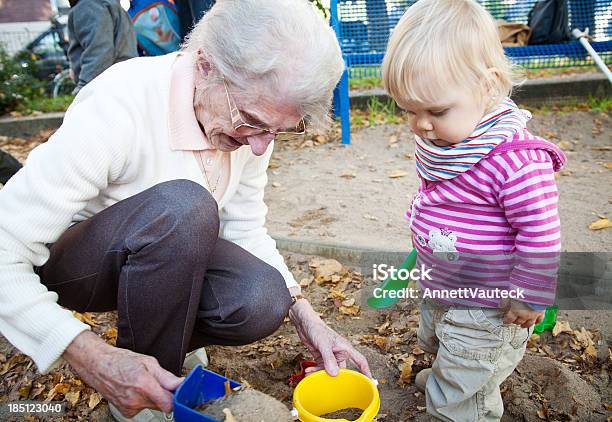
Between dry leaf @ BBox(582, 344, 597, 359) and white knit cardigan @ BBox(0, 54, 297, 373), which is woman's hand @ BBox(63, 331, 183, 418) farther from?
dry leaf @ BBox(582, 344, 597, 359)

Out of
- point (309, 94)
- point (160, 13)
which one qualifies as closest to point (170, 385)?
point (309, 94)

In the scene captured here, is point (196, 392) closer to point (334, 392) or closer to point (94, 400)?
point (334, 392)

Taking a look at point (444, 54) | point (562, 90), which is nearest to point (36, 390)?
point (444, 54)

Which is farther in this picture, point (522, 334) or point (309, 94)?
point (522, 334)

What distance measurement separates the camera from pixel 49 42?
1196 cm

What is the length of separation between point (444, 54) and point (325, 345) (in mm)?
895

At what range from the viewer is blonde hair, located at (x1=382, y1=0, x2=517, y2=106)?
159cm

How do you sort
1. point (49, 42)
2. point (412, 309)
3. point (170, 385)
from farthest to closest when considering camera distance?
1. point (49, 42)
2. point (412, 309)
3. point (170, 385)

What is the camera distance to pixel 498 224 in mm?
1696

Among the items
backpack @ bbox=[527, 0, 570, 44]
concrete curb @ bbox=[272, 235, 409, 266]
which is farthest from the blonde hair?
backpack @ bbox=[527, 0, 570, 44]

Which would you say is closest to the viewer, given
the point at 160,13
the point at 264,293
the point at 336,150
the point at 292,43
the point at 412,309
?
the point at 292,43

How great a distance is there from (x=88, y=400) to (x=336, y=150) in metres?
3.14

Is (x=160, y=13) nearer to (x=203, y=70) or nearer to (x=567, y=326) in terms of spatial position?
(x=203, y=70)

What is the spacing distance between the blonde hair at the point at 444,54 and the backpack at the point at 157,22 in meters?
2.48
